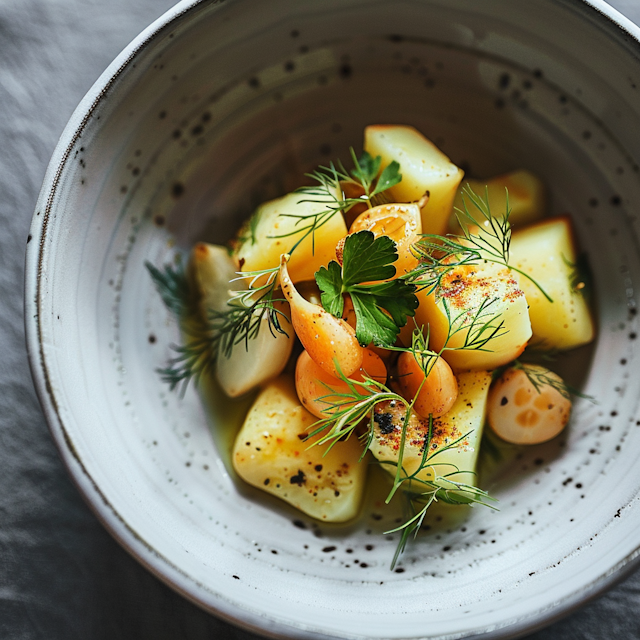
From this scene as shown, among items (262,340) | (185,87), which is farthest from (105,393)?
(185,87)

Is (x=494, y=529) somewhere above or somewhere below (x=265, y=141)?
below

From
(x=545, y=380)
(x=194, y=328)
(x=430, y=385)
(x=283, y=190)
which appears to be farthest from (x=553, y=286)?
(x=194, y=328)

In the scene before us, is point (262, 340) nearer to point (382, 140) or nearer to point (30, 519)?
point (382, 140)

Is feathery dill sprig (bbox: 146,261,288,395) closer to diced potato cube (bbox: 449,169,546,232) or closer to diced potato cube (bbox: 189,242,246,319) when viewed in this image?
diced potato cube (bbox: 189,242,246,319)

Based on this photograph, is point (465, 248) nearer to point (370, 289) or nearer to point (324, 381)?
point (370, 289)

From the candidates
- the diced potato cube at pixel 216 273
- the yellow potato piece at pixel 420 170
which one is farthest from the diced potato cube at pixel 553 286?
the diced potato cube at pixel 216 273

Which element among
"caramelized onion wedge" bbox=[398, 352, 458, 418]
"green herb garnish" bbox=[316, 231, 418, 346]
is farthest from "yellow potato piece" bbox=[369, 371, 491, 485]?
"green herb garnish" bbox=[316, 231, 418, 346]
